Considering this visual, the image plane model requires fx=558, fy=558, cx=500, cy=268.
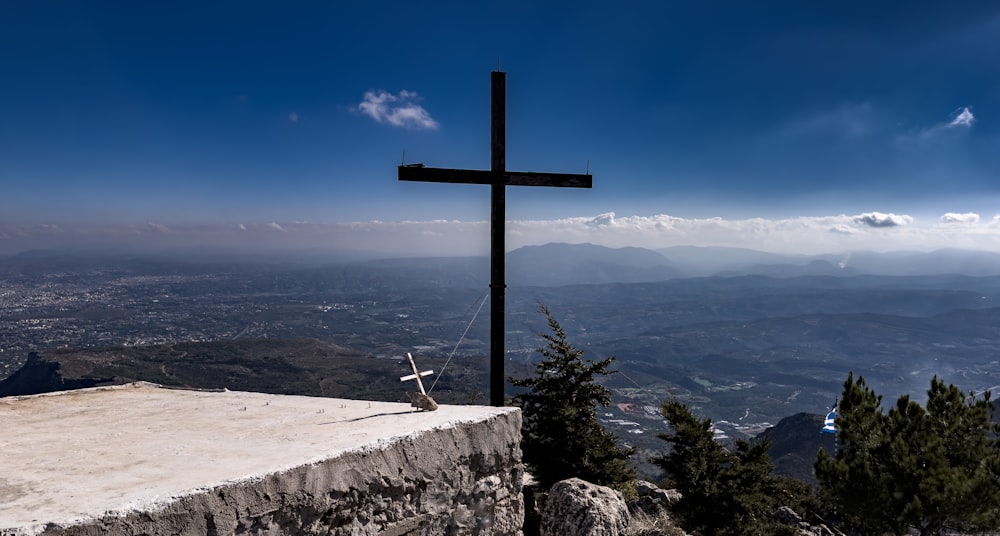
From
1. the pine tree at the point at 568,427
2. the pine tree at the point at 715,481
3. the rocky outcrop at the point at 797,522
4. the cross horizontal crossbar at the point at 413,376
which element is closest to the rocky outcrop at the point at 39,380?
the pine tree at the point at 568,427

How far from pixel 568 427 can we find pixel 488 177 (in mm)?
3999

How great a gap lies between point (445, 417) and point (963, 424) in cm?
775

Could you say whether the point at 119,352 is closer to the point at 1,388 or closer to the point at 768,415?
the point at 1,388

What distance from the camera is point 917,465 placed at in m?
7.66

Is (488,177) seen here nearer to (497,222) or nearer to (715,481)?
(497,222)

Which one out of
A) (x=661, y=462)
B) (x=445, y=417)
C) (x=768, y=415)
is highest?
(x=445, y=417)

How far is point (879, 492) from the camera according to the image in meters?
7.68

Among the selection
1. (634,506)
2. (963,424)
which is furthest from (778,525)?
(963,424)

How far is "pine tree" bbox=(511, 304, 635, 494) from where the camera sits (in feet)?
28.0

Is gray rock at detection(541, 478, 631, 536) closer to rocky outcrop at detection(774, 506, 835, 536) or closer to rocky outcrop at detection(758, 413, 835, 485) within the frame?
rocky outcrop at detection(774, 506, 835, 536)

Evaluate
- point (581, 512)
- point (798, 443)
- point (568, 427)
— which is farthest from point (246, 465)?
point (798, 443)

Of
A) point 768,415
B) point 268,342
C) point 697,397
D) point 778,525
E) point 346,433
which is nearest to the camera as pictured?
point 346,433

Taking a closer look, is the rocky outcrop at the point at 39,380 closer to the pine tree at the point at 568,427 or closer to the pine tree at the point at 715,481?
the pine tree at the point at 568,427

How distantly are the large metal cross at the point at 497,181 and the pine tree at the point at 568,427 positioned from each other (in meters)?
1.27
